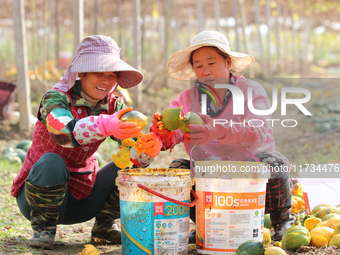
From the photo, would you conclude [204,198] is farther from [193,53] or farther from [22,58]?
[22,58]

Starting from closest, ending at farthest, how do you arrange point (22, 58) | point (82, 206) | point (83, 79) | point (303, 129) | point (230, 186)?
1. point (230, 186)
2. point (83, 79)
3. point (82, 206)
4. point (22, 58)
5. point (303, 129)

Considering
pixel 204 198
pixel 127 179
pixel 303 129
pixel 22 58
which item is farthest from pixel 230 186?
pixel 303 129

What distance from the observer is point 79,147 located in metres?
2.74

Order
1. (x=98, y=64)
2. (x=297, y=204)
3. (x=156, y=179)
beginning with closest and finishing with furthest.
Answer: (x=156, y=179), (x=98, y=64), (x=297, y=204)

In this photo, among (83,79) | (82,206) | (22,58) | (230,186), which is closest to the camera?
(230,186)

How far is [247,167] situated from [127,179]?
0.66 m

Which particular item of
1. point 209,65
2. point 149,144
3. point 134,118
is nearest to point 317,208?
point 209,65

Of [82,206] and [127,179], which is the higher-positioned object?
[127,179]

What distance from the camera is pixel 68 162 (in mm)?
2797

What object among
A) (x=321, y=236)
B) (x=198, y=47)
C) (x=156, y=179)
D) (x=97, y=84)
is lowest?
(x=321, y=236)

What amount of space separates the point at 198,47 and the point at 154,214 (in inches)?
43.4

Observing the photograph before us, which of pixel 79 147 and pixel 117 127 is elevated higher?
pixel 117 127

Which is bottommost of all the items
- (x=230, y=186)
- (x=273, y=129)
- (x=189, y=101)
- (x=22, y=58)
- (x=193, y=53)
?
(x=230, y=186)

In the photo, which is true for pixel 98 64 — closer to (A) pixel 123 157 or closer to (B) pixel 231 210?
(A) pixel 123 157
